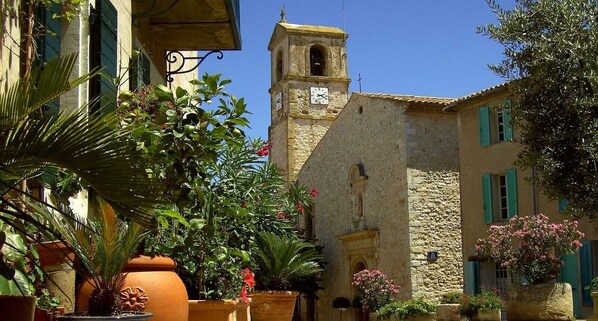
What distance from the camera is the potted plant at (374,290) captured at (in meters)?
22.3

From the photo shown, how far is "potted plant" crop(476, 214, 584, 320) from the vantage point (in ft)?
40.5

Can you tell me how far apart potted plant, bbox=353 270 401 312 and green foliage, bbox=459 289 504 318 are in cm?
658

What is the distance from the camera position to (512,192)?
18.9m

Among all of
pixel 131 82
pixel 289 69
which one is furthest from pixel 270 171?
pixel 289 69

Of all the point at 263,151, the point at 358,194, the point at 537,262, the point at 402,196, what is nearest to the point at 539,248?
the point at 537,262

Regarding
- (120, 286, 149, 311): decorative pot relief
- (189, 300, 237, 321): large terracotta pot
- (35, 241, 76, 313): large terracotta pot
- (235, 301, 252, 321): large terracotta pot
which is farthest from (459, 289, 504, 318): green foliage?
(120, 286, 149, 311): decorative pot relief

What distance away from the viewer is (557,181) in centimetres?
806

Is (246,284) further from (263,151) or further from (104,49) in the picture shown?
(104,49)

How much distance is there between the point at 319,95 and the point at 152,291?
32.0m

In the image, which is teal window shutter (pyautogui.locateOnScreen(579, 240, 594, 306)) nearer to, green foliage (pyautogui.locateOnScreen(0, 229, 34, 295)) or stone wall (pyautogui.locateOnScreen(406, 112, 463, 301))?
stone wall (pyautogui.locateOnScreen(406, 112, 463, 301))

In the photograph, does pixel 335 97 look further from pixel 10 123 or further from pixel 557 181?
pixel 10 123

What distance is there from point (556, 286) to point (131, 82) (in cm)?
791

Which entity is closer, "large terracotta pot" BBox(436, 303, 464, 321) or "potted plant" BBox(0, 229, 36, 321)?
"potted plant" BBox(0, 229, 36, 321)

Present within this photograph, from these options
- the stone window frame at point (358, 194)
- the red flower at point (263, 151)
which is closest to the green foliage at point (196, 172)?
the red flower at point (263, 151)
